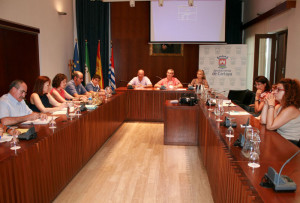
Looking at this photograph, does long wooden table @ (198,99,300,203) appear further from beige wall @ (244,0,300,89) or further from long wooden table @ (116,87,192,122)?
long wooden table @ (116,87,192,122)

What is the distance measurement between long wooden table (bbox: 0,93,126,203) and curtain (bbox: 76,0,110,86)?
4.51 m

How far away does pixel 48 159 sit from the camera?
7.79 feet

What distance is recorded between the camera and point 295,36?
17.2 ft

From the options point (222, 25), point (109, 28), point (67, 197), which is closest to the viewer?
point (67, 197)

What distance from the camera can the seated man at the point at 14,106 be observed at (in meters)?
2.80

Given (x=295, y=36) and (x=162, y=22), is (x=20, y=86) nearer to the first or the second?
(x=295, y=36)

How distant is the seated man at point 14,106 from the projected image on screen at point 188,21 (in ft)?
17.5

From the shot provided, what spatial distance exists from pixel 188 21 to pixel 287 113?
5563mm

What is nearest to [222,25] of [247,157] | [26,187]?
[247,157]

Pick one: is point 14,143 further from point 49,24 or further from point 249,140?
point 49,24

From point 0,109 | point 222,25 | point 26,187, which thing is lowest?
point 26,187

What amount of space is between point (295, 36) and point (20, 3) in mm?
5340

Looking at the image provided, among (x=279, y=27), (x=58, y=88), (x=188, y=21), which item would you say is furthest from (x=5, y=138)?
(x=188, y=21)

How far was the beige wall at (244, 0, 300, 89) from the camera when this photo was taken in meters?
5.18
